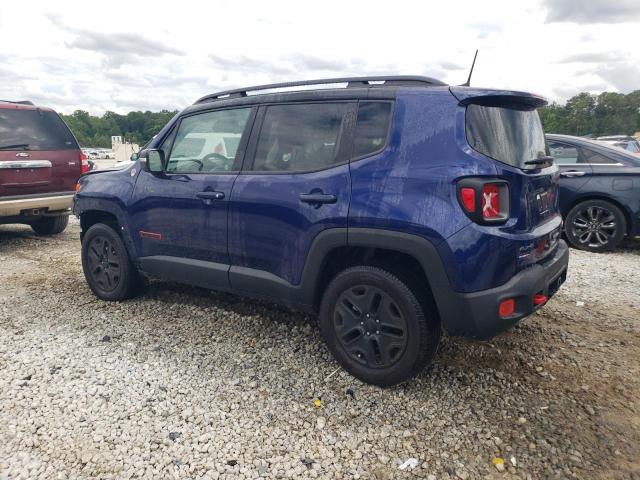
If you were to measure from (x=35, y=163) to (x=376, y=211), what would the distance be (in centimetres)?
578

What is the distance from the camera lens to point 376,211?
286 cm

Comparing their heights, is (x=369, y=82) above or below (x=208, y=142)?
above

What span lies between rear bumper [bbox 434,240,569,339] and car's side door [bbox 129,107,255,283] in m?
1.68

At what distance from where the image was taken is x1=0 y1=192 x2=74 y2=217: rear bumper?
253 inches

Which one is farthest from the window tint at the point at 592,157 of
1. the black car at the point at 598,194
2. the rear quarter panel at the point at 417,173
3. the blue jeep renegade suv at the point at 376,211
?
the rear quarter panel at the point at 417,173

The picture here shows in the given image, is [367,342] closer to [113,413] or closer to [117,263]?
[113,413]

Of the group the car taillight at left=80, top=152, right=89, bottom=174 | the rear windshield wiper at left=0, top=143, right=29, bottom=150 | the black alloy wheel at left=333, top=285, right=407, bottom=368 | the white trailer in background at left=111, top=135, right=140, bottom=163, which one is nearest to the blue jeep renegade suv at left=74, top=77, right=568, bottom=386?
the black alloy wheel at left=333, top=285, right=407, bottom=368

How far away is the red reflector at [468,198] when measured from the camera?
2.61 meters

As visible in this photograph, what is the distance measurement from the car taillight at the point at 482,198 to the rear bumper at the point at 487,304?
1.23 feet

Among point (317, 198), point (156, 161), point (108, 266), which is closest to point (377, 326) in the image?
point (317, 198)

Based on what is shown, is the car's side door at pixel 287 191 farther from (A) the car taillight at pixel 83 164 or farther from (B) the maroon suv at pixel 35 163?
(A) the car taillight at pixel 83 164

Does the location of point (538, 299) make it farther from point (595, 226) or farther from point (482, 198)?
point (595, 226)

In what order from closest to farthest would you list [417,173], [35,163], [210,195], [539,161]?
1. [417,173]
2. [539,161]
3. [210,195]
4. [35,163]

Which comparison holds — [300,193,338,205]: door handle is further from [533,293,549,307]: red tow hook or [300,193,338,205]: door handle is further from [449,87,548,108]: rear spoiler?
[533,293,549,307]: red tow hook
